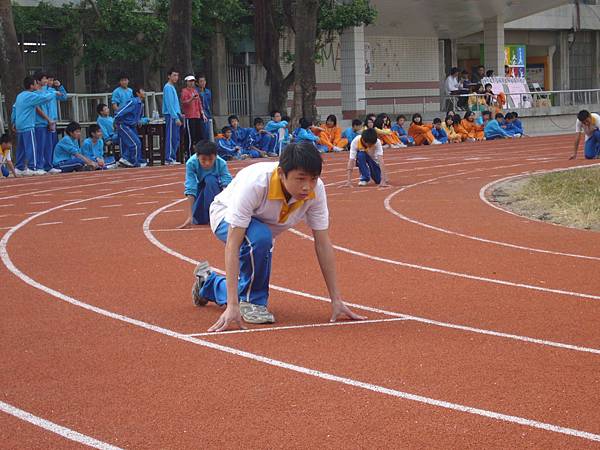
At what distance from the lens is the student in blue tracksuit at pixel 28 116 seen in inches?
688

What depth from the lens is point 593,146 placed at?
57.2 feet

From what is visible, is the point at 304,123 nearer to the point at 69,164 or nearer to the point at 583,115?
the point at 69,164

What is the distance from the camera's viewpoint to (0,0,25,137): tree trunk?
18906mm

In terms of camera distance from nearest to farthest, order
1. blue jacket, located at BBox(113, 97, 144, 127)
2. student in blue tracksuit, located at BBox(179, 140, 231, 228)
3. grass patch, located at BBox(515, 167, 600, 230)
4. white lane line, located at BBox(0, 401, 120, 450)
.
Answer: white lane line, located at BBox(0, 401, 120, 450), student in blue tracksuit, located at BBox(179, 140, 231, 228), grass patch, located at BBox(515, 167, 600, 230), blue jacket, located at BBox(113, 97, 144, 127)

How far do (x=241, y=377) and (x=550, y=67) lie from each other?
38061 mm

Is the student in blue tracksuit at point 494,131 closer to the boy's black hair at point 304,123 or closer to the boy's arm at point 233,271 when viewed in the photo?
the boy's black hair at point 304,123

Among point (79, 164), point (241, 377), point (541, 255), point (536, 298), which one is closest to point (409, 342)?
point (241, 377)

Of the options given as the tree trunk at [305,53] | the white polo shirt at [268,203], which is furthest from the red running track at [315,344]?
the tree trunk at [305,53]

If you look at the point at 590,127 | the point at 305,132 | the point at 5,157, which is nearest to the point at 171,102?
the point at 5,157

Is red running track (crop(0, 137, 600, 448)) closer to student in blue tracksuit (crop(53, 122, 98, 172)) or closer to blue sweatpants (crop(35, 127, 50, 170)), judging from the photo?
blue sweatpants (crop(35, 127, 50, 170))

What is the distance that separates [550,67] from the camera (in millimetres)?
40688

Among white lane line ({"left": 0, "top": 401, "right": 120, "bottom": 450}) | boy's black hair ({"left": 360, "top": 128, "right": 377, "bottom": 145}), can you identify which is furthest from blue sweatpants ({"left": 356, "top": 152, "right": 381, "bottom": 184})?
white lane line ({"left": 0, "top": 401, "right": 120, "bottom": 450})

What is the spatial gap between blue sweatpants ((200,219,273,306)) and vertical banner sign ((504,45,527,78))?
108ft

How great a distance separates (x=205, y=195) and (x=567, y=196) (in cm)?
432
